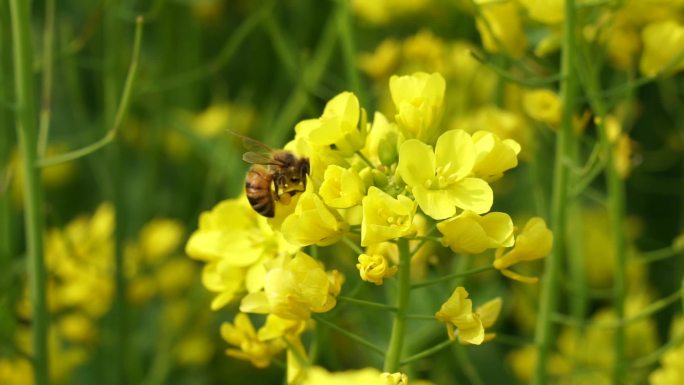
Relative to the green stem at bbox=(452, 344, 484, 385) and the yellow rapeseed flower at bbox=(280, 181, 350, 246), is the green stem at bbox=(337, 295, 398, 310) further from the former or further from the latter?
the green stem at bbox=(452, 344, 484, 385)

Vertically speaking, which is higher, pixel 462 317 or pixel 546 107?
pixel 546 107

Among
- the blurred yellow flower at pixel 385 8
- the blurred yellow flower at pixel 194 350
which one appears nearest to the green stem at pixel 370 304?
the blurred yellow flower at pixel 194 350

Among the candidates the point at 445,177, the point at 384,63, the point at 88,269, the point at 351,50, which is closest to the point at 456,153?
the point at 445,177

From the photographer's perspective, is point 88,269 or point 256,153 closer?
point 256,153

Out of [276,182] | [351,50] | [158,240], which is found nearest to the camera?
[276,182]

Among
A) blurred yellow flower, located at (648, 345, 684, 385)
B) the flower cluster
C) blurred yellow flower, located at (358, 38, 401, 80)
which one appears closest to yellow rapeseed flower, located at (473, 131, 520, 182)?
the flower cluster

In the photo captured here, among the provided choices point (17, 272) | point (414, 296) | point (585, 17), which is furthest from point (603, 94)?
point (17, 272)

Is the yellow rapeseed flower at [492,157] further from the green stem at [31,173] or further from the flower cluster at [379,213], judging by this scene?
the green stem at [31,173]

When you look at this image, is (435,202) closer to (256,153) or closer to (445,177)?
(445,177)
